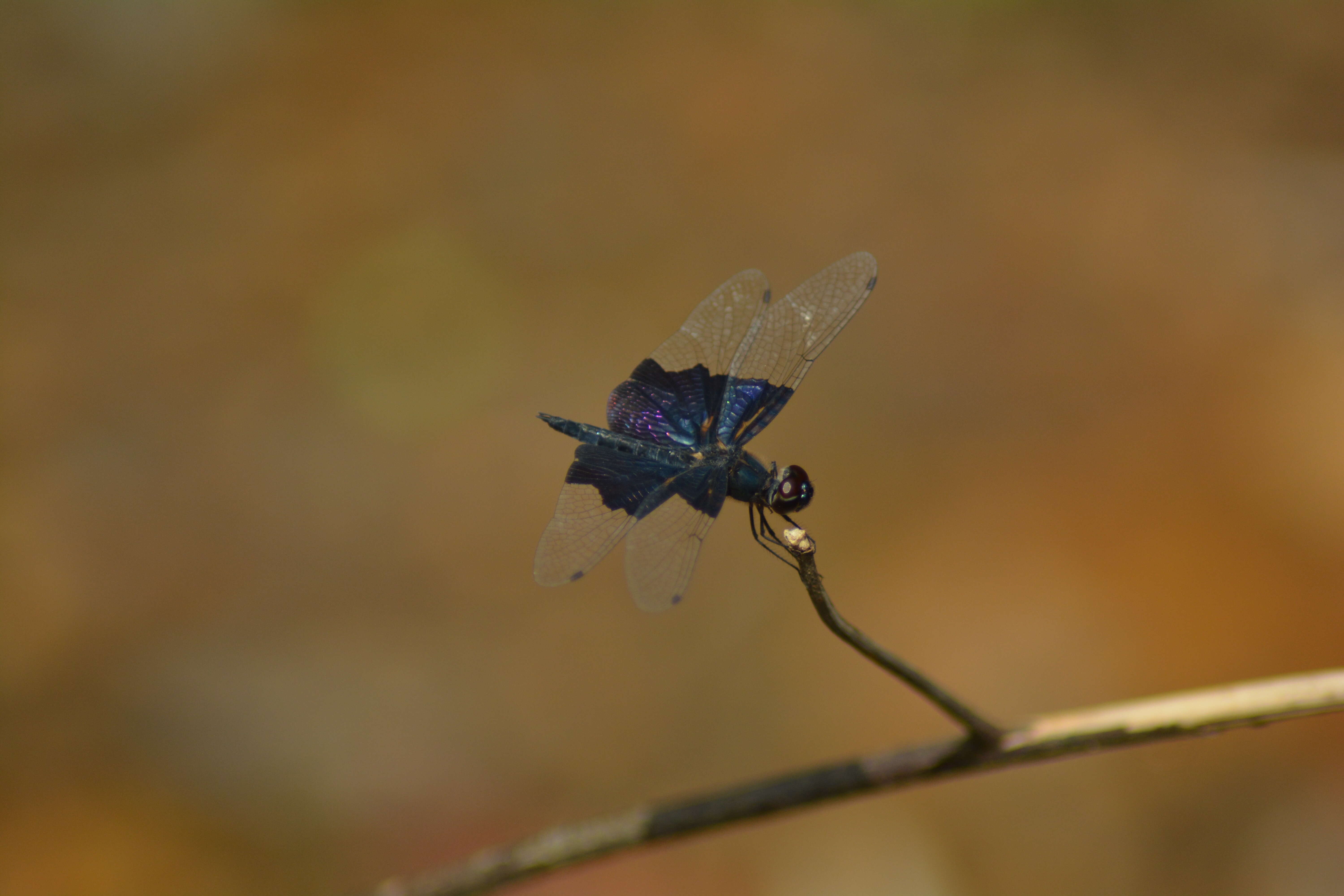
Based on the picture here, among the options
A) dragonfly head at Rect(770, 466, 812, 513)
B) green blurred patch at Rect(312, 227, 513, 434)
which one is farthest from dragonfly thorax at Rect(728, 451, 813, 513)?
green blurred patch at Rect(312, 227, 513, 434)

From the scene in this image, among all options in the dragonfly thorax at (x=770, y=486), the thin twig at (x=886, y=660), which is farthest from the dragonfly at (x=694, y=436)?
the thin twig at (x=886, y=660)

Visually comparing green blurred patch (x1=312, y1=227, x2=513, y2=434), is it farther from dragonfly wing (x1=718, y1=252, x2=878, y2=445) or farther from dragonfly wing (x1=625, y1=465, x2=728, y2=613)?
dragonfly wing (x1=625, y1=465, x2=728, y2=613)

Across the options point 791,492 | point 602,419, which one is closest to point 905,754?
point 791,492

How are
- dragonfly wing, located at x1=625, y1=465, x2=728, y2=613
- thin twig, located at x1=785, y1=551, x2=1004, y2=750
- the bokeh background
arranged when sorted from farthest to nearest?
the bokeh background < dragonfly wing, located at x1=625, y1=465, x2=728, y2=613 < thin twig, located at x1=785, y1=551, x2=1004, y2=750

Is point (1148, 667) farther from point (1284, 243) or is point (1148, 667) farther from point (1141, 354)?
point (1284, 243)

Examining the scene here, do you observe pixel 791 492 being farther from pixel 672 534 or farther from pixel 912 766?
pixel 912 766

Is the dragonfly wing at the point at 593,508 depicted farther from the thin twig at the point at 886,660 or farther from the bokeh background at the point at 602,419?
the bokeh background at the point at 602,419

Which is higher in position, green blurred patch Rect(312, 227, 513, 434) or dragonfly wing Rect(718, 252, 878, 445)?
green blurred patch Rect(312, 227, 513, 434)
